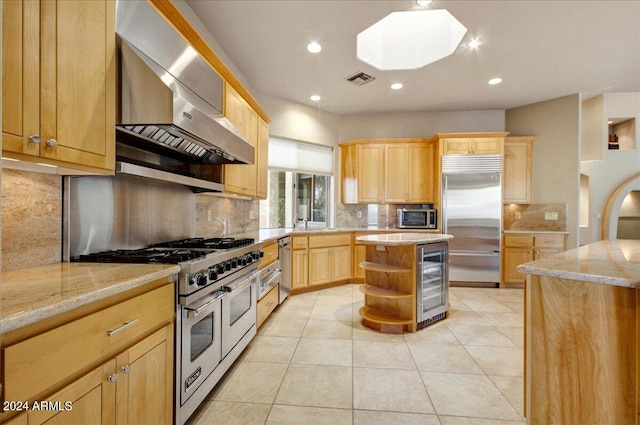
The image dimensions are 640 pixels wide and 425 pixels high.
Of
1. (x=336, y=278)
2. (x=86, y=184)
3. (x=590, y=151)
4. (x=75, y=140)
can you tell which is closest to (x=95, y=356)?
(x=75, y=140)

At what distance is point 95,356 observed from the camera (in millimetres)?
1020

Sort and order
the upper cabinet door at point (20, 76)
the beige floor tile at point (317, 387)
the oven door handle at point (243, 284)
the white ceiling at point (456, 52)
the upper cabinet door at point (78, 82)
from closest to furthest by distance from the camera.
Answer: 1. the upper cabinet door at point (20, 76)
2. the upper cabinet door at point (78, 82)
3. the beige floor tile at point (317, 387)
4. the oven door handle at point (243, 284)
5. the white ceiling at point (456, 52)

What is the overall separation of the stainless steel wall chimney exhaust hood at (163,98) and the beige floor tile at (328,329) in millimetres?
1774

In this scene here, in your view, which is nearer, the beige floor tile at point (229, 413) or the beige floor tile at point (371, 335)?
the beige floor tile at point (229, 413)

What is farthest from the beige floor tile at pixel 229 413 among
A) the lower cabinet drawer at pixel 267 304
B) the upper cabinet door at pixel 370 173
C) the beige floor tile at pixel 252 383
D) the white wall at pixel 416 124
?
the white wall at pixel 416 124

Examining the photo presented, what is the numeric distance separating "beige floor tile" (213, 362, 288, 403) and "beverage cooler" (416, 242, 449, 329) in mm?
1509

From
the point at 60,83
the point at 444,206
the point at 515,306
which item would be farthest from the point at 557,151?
the point at 60,83

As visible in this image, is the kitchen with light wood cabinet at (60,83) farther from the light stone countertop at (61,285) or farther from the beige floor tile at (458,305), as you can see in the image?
the beige floor tile at (458,305)

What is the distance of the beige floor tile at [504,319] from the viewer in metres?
3.14

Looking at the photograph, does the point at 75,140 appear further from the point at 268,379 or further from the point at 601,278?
the point at 601,278

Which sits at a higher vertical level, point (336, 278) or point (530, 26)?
point (530, 26)

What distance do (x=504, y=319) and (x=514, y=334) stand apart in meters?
0.43

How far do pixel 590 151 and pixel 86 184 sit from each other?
8.24m

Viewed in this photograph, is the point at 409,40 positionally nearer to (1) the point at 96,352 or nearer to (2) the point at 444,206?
(2) the point at 444,206
